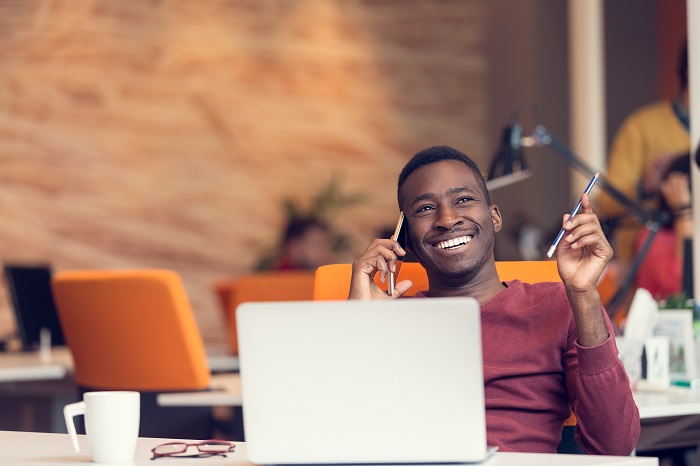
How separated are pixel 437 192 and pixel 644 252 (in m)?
1.71

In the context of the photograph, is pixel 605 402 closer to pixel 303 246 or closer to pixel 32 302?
pixel 32 302

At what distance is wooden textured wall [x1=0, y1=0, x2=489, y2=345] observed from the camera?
802 centimetres

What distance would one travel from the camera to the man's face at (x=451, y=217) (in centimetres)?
219

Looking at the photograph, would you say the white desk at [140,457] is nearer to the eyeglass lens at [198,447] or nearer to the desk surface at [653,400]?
the eyeglass lens at [198,447]

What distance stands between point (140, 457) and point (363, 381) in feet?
1.57

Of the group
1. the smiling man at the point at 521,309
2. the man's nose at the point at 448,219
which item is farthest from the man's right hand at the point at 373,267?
the man's nose at the point at 448,219

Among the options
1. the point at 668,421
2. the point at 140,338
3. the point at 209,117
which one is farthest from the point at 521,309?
the point at 209,117

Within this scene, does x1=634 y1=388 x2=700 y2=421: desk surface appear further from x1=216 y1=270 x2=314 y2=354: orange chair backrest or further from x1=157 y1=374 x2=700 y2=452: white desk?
x1=216 y1=270 x2=314 y2=354: orange chair backrest

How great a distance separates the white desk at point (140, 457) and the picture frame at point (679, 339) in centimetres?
157

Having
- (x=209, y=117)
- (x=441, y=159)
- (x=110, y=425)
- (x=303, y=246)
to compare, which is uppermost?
(x=209, y=117)

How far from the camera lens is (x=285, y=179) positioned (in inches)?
345

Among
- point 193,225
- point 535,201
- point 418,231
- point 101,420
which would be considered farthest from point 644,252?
point 535,201

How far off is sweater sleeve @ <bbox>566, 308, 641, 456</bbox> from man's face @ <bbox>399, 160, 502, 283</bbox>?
33 centimetres

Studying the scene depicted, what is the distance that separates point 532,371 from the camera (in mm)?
2098
